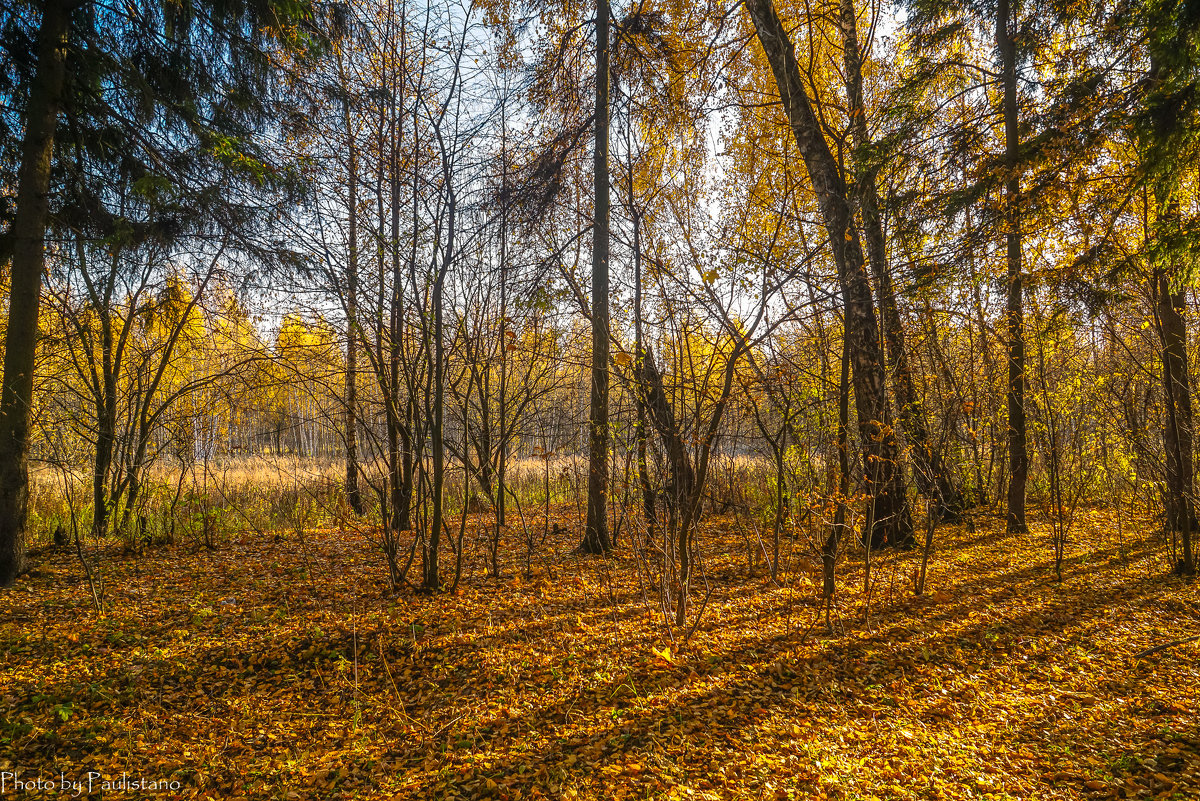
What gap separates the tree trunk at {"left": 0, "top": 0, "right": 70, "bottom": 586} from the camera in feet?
12.2

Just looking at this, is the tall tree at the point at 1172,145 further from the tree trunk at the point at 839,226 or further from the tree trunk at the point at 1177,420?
the tree trunk at the point at 839,226

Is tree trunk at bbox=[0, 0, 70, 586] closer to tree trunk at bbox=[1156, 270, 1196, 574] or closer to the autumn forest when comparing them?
the autumn forest

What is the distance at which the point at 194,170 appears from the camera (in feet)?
15.3

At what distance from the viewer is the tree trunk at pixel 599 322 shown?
16.6 feet

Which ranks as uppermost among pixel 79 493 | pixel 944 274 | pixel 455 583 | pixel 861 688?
pixel 944 274

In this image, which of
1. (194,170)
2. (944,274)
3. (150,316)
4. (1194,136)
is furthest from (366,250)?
(1194,136)

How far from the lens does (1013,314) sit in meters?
5.41

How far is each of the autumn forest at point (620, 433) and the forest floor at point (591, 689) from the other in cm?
2

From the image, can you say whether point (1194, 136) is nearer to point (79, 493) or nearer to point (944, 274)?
point (944, 274)

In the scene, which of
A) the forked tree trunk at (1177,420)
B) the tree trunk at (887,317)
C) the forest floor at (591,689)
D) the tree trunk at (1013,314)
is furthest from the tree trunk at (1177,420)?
the tree trunk at (887,317)

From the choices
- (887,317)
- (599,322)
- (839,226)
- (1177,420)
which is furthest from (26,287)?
(1177,420)

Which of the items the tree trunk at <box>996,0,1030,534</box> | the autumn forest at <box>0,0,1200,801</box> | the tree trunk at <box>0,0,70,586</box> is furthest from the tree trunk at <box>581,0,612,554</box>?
the tree trunk at <box>0,0,70,586</box>

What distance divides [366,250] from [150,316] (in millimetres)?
4248

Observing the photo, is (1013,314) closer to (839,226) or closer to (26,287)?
(839,226)
